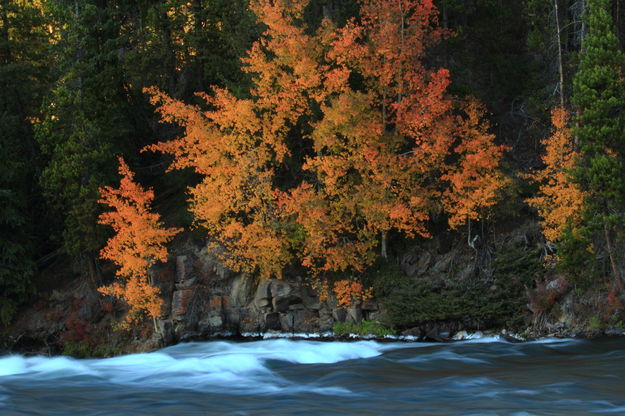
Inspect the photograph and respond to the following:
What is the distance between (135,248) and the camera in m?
26.6

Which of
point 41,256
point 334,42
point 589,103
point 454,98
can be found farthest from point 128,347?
point 589,103

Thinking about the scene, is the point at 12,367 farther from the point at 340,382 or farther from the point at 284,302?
the point at 284,302

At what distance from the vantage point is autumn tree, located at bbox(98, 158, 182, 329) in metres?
25.9

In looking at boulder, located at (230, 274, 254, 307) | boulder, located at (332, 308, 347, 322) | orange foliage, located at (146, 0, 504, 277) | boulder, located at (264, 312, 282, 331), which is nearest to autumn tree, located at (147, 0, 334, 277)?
orange foliage, located at (146, 0, 504, 277)

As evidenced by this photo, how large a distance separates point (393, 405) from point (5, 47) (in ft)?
85.6

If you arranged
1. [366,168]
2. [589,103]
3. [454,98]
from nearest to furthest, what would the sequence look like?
[589,103], [366,168], [454,98]

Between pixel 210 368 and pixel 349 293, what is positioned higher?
pixel 349 293

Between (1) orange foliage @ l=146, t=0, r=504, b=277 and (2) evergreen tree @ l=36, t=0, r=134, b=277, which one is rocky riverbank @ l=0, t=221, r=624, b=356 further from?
(2) evergreen tree @ l=36, t=0, r=134, b=277

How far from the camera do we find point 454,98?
27.2 m

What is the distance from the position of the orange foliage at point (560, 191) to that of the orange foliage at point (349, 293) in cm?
627

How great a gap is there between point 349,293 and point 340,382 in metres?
9.63

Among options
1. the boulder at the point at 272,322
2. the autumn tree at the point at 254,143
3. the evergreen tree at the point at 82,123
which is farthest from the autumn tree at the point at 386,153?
the evergreen tree at the point at 82,123

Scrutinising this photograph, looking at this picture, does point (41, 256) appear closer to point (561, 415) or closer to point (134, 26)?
point (134, 26)

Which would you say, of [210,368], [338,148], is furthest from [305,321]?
[210,368]
